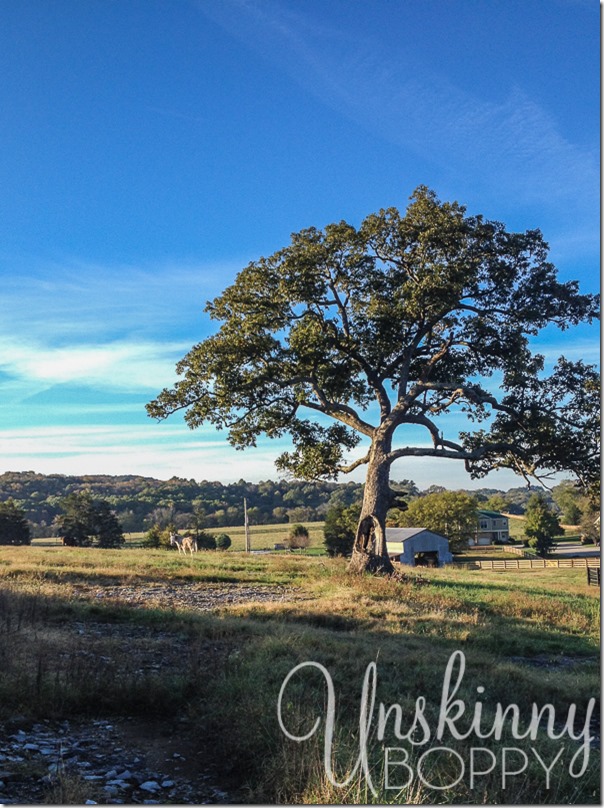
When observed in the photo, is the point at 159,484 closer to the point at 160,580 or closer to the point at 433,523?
the point at 433,523

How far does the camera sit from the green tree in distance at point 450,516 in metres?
81.9

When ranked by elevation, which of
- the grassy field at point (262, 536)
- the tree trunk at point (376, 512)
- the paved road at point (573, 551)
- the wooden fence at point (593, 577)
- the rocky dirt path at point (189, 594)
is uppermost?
the tree trunk at point (376, 512)

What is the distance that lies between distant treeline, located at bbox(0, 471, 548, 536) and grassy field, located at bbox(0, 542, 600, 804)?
5493 centimetres

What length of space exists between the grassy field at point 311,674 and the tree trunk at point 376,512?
6.21 meters

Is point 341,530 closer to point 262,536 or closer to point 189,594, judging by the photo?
point 262,536

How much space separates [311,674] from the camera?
8.88 m

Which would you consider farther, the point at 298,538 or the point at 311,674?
the point at 298,538

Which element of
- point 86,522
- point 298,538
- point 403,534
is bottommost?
point 298,538

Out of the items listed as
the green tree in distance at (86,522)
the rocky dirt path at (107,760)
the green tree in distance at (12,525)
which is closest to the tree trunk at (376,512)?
the rocky dirt path at (107,760)

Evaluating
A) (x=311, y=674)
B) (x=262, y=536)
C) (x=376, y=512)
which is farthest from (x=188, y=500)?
(x=311, y=674)

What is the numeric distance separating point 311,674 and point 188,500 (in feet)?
234

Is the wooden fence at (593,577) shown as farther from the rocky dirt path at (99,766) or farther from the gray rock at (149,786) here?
the gray rock at (149,786)

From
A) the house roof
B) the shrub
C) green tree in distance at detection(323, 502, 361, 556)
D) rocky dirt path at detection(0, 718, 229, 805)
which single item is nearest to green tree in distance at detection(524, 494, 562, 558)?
the house roof

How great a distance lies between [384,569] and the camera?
2472 cm
